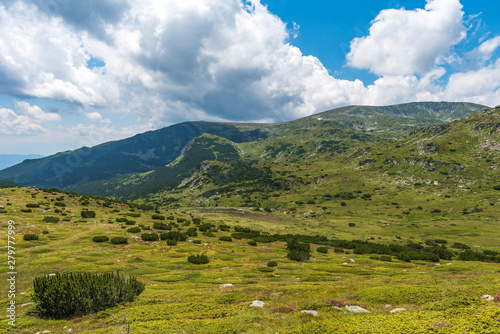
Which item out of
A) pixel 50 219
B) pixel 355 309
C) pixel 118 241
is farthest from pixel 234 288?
pixel 50 219

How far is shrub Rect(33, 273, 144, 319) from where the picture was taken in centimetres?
1348

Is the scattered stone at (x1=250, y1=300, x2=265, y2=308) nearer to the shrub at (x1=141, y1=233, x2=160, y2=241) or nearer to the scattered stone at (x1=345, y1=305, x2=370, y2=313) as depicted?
the scattered stone at (x1=345, y1=305, x2=370, y2=313)

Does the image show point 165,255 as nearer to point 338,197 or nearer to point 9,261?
point 9,261

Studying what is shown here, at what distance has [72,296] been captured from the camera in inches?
541

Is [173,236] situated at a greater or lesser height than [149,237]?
lesser

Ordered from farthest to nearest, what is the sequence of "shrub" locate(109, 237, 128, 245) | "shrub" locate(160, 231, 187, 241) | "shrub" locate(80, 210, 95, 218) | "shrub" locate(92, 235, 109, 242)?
"shrub" locate(80, 210, 95, 218)
"shrub" locate(160, 231, 187, 241)
"shrub" locate(109, 237, 128, 245)
"shrub" locate(92, 235, 109, 242)

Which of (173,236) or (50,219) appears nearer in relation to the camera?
(173,236)

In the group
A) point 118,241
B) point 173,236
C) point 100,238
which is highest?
point 100,238

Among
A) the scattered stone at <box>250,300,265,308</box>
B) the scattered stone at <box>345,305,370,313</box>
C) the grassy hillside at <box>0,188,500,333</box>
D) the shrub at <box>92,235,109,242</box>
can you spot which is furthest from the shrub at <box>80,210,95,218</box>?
the scattered stone at <box>345,305,370,313</box>

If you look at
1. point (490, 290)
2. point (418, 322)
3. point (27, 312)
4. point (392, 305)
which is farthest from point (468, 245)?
point (27, 312)

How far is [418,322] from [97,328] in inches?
622

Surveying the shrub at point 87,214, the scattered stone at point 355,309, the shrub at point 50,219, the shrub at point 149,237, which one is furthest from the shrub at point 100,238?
the scattered stone at point 355,309

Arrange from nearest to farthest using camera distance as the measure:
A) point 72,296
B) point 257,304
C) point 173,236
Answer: point 72,296, point 257,304, point 173,236

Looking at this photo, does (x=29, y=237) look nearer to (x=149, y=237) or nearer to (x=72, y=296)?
(x=149, y=237)
